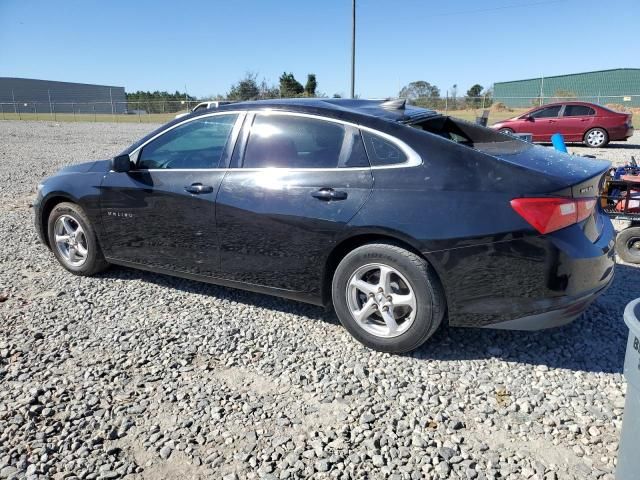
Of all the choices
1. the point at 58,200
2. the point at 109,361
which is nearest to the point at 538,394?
the point at 109,361

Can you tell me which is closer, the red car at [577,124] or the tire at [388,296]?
the tire at [388,296]

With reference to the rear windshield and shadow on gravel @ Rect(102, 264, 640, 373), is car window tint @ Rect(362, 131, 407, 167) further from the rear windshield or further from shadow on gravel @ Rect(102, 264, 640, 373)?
shadow on gravel @ Rect(102, 264, 640, 373)

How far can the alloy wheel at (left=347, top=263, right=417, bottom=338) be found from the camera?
3.21 m

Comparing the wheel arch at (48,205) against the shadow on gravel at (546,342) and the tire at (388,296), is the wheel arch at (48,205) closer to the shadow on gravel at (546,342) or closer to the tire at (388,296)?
the shadow on gravel at (546,342)

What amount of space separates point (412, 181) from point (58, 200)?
357cm

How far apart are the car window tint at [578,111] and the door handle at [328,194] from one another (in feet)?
49.9

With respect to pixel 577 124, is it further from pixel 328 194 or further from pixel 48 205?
pixel 48 205

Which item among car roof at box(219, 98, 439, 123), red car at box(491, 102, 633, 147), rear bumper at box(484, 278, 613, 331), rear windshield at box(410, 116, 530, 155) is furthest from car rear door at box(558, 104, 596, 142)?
rear bumper at box(484, 278, 613, 331)

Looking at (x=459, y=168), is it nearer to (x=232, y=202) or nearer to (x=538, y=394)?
(x=538, y=394)

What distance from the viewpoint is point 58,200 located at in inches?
191

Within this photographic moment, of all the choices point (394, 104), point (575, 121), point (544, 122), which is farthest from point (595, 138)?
point (394, 104)

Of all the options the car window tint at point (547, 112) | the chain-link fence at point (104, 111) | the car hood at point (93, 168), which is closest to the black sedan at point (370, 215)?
the car hood at point (93, 168)

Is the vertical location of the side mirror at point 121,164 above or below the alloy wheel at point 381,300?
above

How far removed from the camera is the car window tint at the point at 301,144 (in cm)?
339
